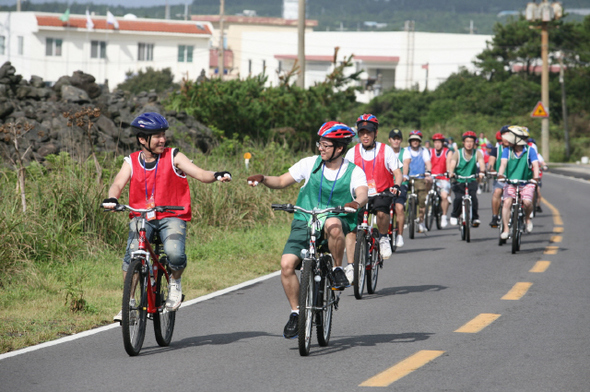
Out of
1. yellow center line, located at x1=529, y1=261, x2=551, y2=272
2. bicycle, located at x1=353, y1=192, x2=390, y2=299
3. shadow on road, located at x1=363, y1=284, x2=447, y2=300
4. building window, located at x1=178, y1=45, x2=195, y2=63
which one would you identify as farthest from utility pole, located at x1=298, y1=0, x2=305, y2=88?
building window, located at x1=178, y1=45, x2=195, y2=63

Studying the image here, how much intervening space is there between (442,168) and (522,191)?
3363 mm

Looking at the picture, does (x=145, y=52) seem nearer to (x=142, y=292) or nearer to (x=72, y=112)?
(x=72, y=112)

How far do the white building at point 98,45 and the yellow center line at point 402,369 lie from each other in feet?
225

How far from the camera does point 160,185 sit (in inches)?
292

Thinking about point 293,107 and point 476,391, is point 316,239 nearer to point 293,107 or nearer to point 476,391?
point 476,391

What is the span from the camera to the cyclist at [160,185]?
7316 millimetres

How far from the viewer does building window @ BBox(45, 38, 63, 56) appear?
77.3 m

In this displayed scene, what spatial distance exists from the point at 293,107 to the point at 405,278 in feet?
49.6

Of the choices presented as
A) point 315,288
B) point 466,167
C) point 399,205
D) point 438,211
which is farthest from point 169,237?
point 438,211

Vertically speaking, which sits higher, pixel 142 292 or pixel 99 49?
pixel 99 49

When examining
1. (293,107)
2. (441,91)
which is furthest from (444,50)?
(293,107)

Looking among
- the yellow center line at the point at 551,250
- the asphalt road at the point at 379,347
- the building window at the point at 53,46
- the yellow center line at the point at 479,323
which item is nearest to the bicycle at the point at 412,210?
the yellow center line at the point at 551,250

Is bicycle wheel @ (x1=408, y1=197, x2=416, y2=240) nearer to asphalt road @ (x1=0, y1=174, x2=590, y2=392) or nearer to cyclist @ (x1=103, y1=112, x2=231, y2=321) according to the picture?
asphalt road @ (x1=0, y1=174, x2=590, y2=392)

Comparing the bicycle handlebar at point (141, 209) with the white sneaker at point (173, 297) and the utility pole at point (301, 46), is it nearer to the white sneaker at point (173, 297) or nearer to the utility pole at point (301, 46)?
the white sneaker at point (173, 297)
